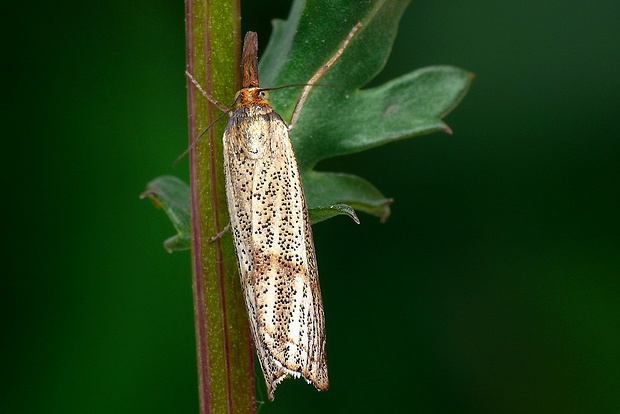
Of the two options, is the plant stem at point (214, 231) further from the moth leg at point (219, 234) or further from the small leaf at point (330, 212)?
the small leaf at point (330, 212)

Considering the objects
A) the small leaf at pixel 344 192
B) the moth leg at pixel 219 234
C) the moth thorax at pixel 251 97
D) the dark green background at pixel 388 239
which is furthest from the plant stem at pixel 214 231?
the dark green background at pixel 388 239

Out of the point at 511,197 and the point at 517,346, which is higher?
the point at 511,197

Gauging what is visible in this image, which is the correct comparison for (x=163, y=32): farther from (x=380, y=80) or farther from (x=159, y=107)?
(x=380, y=80)

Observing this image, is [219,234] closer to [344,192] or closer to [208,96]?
[208,96]

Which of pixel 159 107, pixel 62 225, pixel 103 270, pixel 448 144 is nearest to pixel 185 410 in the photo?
pixel 103 270

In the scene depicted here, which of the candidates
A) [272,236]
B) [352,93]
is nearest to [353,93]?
[352,93]
